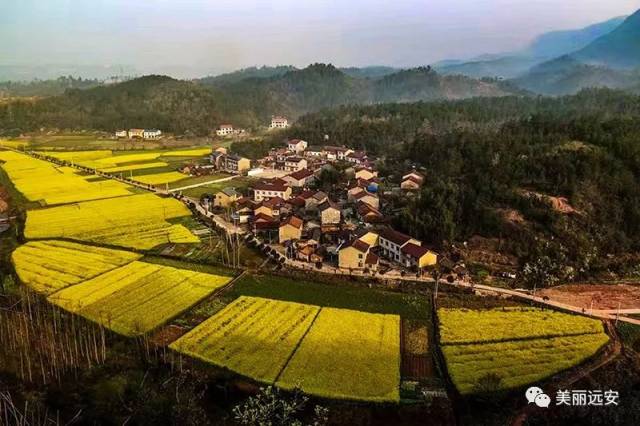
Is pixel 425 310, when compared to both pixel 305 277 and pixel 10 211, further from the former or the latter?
pixel 10 211

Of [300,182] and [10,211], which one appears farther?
[300,182]

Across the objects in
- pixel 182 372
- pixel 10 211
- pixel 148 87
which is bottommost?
pixel 182 372

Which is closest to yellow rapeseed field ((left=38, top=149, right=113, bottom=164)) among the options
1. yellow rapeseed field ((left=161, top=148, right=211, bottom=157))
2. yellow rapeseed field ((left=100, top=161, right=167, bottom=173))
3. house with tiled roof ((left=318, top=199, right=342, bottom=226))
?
yellow rapeseed field ((left=100, top=161, right=167, bottom=173))

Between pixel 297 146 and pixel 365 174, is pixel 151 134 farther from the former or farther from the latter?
pixel 365 174

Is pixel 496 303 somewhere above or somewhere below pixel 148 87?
below

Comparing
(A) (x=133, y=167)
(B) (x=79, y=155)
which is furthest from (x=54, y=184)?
(B) (x=79, y=155)

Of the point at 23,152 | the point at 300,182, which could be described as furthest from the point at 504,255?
the point at 23,152

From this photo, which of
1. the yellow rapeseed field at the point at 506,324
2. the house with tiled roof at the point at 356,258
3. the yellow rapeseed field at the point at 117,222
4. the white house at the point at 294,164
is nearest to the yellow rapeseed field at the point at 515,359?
the yellow rapeseed field at the point at 506,324
